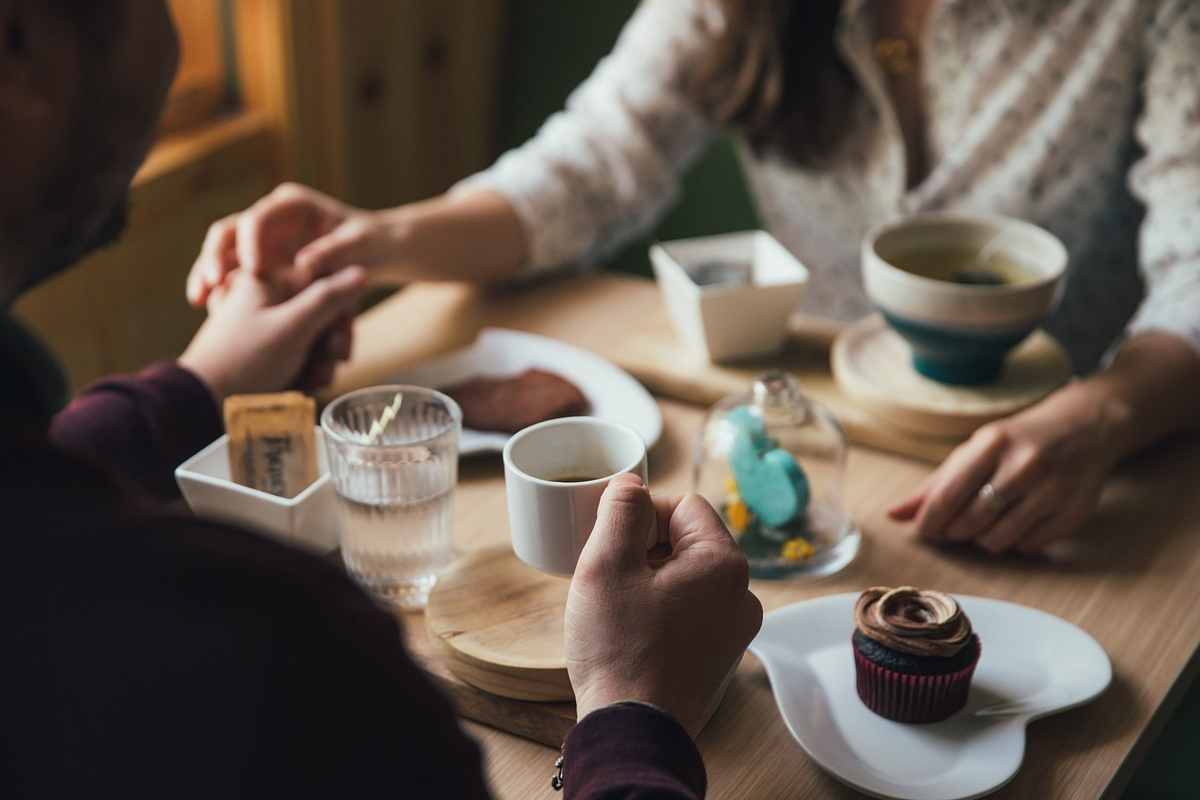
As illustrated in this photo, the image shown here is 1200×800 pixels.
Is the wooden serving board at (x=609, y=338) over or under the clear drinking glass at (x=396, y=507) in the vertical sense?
under

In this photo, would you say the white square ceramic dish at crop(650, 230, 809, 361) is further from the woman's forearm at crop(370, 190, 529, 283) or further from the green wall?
the green wall

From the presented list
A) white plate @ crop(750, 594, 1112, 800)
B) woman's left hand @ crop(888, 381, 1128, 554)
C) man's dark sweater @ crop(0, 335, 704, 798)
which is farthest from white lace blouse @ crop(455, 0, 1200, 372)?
man's dark sweater @ crop(0, 335, 704, 798)

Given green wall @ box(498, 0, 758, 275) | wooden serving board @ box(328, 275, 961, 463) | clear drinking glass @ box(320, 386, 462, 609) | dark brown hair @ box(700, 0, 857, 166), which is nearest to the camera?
clear drinking glass @ box(320, 386, 462, 609)

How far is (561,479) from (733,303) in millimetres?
459

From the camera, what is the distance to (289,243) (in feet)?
4.55

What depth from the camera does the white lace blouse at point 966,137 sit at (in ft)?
4.94

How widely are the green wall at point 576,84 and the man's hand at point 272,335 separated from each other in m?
1.39

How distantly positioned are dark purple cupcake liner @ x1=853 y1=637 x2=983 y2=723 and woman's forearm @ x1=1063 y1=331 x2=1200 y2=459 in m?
0.38

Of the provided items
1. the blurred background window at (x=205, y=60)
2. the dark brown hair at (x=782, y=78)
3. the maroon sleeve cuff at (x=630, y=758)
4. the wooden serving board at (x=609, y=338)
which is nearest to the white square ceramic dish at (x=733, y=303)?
the wooden serving board at (x=609, y=338)

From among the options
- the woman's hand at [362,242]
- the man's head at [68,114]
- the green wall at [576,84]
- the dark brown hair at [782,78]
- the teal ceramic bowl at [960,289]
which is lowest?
the green wall at [576,84]

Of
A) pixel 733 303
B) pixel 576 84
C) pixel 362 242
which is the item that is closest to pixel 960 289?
pixel 733 303

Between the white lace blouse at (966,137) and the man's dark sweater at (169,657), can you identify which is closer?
the man's dark sweater at (169,657)

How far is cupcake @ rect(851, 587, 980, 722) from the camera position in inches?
32.7

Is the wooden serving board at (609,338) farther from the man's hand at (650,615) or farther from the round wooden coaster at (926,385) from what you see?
the man's hand at (650,615)
